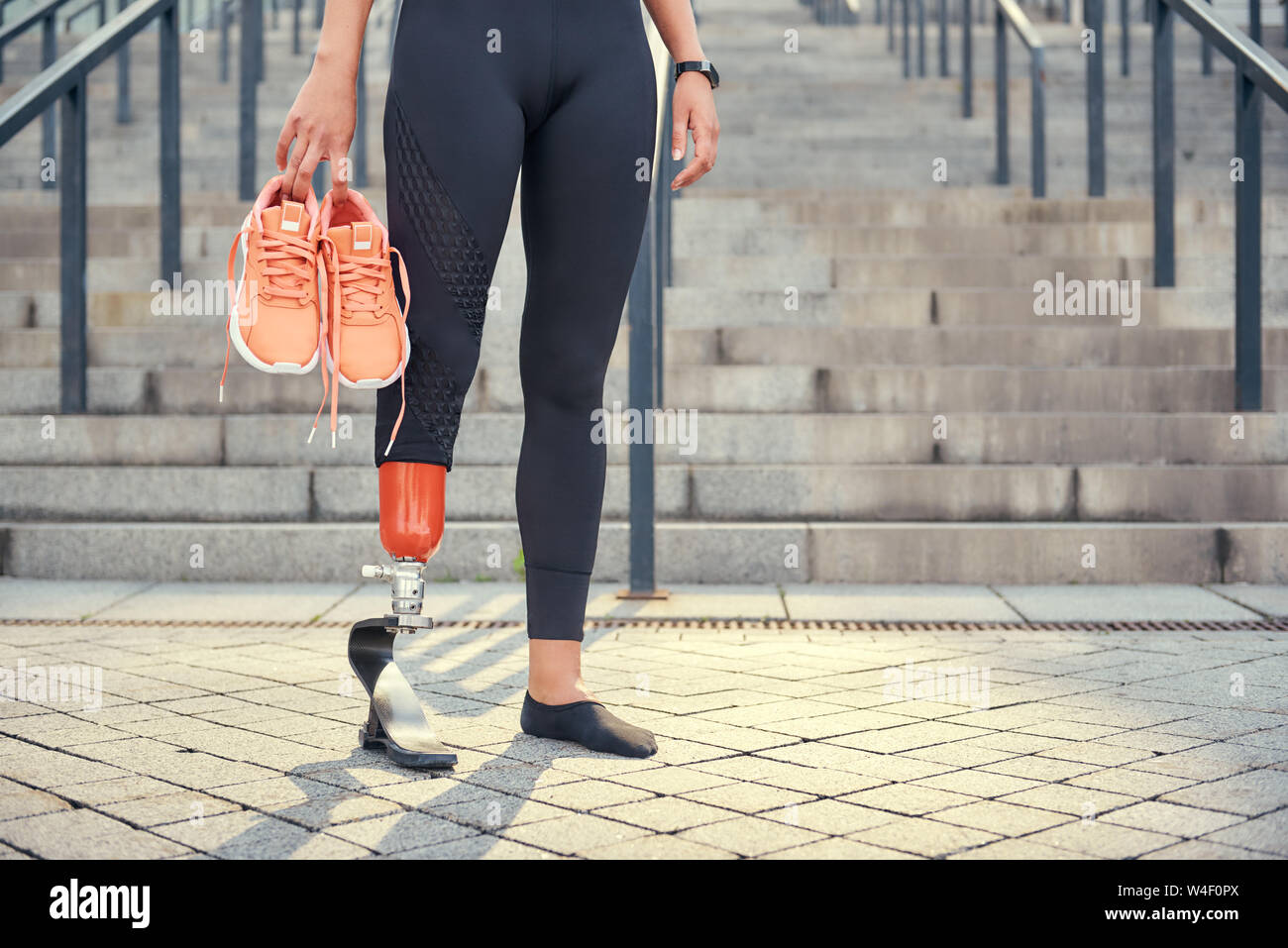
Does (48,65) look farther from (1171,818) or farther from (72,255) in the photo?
(1171,818)

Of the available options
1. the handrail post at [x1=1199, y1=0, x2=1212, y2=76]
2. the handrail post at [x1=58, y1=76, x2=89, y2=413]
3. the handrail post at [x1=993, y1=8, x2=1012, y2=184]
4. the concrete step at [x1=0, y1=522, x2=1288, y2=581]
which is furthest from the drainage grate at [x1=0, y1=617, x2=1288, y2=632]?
the handrail post at [x1=1199, y1=0, x2=1212, y2=76]

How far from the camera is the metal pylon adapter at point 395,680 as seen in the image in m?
1.91

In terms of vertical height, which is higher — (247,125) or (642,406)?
(247,125)

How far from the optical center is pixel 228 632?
10.3 feet

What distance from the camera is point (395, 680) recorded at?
2016mm

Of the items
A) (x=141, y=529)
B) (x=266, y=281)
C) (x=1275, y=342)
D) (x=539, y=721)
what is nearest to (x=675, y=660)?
(x=539, y=721)

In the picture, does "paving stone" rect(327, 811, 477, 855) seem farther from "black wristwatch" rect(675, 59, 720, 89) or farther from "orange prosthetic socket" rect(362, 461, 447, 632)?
"black wristwatch" rect(675, 59, 720, 89)

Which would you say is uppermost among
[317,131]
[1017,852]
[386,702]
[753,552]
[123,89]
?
[123,89]

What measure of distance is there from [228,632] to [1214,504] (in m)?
2.82

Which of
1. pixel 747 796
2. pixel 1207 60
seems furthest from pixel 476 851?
pixel 1207 60

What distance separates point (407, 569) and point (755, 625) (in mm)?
1437

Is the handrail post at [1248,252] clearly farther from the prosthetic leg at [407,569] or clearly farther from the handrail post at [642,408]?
the prosthetic leg at [407,569]

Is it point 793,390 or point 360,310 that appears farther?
point 793,390

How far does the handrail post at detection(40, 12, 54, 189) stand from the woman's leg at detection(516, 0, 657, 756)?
4923 mm
